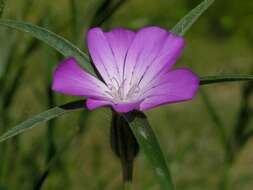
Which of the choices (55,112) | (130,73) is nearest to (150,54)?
(130,73)

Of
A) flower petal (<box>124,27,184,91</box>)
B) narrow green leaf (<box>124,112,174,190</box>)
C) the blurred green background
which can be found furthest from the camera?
the blurred green background

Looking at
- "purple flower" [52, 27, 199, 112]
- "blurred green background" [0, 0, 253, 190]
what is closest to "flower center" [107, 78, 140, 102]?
"purple flower" [52, 27, 199, 112]

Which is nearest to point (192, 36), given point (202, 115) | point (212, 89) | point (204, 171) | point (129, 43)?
point (212, 89)

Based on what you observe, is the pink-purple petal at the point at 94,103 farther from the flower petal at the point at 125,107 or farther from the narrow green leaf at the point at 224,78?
the narrow green leaf at the point at 224,78

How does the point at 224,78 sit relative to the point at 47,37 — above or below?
below

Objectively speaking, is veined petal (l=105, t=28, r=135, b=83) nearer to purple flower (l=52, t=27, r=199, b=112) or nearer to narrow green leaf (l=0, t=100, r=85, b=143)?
purple flower (l=52, t=27, r=199, b=112)

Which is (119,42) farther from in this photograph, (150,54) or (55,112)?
(55,112)

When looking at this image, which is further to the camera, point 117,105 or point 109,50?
point 109,50
